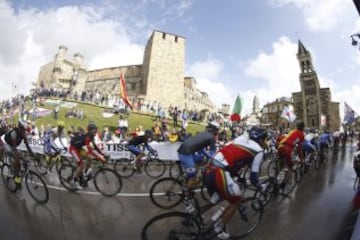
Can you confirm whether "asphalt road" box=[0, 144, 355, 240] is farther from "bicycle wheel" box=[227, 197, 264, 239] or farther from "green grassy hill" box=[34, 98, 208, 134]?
"green grassy hill" box=[34, 98, 208, 134]

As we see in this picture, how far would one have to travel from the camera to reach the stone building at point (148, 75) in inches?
2776

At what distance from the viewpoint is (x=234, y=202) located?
488 centimetres

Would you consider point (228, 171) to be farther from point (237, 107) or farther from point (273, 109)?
point (273, 109)

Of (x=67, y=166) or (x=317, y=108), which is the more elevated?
(x=317, y=108)

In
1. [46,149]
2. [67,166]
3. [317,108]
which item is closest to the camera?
[67,166]

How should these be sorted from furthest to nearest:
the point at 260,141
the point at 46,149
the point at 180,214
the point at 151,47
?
the point at 151,47, the point at 46,149, the point at 260,141, the point at 180,214

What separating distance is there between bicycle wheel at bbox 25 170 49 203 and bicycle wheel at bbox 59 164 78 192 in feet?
4.30

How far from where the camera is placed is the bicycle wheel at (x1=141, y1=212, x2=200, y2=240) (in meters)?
4.70

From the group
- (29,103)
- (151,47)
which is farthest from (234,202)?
(151,47)

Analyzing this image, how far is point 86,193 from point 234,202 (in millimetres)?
5103

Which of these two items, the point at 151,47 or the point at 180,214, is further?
the point at 151,47

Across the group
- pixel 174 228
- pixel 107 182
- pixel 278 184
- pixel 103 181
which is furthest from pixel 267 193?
pixel 103 181

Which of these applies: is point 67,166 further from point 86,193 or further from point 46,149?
point 46,149

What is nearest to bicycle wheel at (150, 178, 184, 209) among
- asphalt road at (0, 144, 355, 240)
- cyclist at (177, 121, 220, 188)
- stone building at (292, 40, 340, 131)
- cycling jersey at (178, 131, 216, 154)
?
asphalt road at (0, 144, 355, 240)
